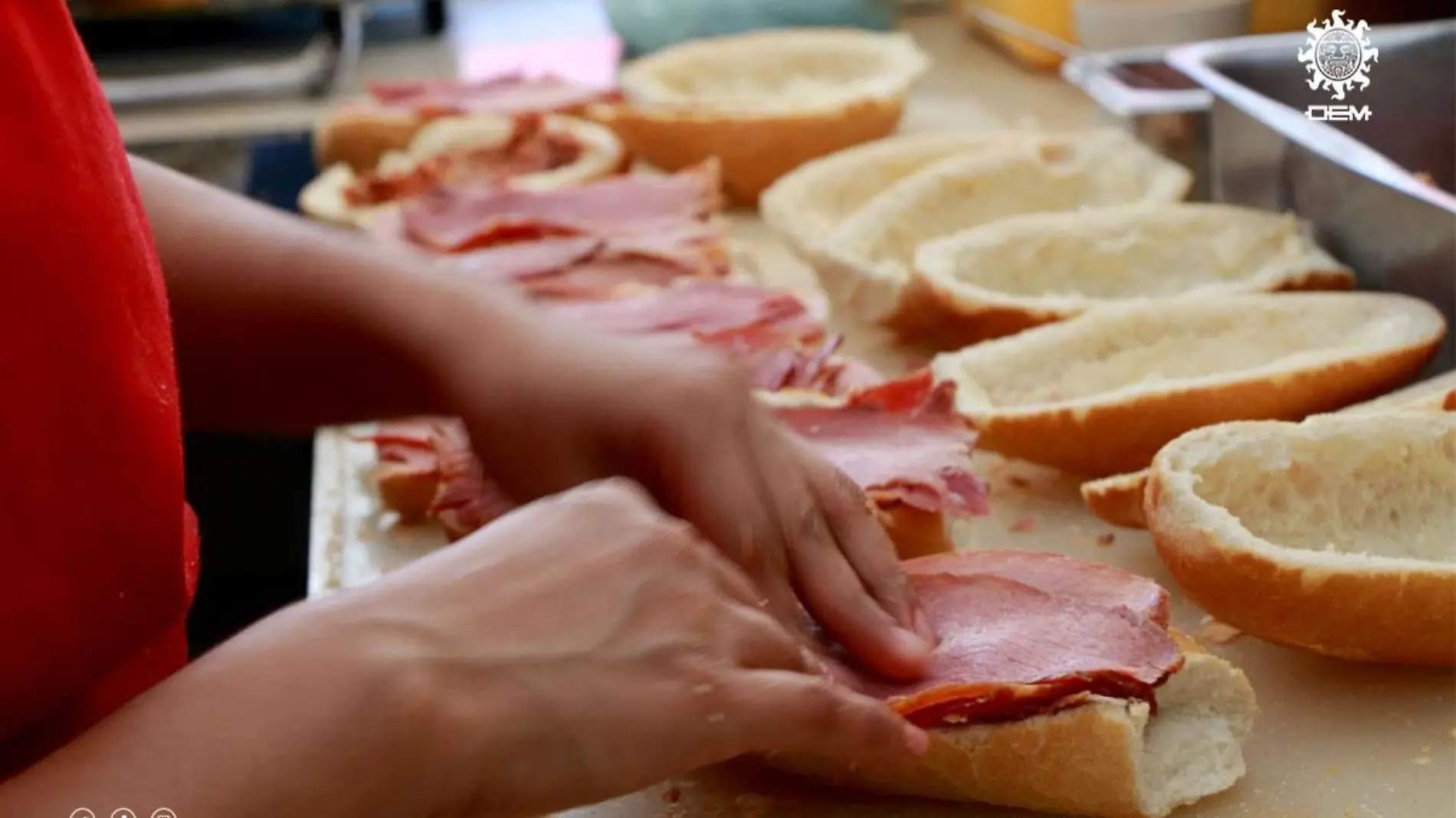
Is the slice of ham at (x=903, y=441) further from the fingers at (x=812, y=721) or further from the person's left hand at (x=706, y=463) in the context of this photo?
the fingers at (x=812, y=721)

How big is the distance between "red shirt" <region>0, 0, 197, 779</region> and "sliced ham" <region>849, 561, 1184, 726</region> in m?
0.46

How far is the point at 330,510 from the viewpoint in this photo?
1.50m

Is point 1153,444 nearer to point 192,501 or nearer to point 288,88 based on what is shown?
point 192,501

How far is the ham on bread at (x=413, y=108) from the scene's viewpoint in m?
2.53

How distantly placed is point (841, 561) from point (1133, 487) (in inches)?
12.6

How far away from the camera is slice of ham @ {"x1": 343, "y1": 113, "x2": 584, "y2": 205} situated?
226 cm

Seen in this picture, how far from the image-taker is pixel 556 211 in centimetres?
207

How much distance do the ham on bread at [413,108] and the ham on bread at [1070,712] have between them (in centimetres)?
177

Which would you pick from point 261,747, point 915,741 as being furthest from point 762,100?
point 261,747

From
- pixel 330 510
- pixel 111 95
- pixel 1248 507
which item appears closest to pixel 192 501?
pixel 111 95

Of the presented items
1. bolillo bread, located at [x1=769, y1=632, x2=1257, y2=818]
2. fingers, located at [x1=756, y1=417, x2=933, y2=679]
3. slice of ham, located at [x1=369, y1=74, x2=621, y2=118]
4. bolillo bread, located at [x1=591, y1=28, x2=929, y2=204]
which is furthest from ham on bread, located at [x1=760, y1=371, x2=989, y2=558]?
slice of ham, located at [x1=369, y1=74, x2=621, y2=118]

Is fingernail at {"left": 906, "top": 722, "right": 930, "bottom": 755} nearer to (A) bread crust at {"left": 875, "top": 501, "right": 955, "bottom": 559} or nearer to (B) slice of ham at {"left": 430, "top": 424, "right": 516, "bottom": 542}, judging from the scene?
(A) bread crust at {"left": 875, "top": 501, "right": 955, "bottom": 559}

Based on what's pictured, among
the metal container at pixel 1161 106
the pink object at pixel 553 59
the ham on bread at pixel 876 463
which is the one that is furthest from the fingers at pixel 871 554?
the pink object at pixel 553 59

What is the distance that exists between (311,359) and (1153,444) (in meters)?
0.73
